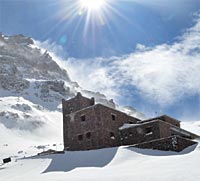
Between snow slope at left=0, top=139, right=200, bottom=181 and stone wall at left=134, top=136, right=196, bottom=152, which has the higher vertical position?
stone wall at left=134, top=136, right=196, bottom=152

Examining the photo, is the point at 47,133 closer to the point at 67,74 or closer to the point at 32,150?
the point at 32,150

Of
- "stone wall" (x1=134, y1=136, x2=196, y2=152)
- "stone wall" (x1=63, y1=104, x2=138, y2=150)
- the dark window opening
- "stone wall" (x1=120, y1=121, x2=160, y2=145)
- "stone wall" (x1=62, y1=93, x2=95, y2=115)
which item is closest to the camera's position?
"stone wall" (x1=134, y1=136, x2=196, y2=152)

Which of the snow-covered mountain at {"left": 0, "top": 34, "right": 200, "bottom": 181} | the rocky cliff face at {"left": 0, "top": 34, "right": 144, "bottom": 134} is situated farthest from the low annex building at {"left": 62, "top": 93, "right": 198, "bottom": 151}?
the rocky cliff face at {"left": 0, "top": 34, "right": 144, "bottom": 134}

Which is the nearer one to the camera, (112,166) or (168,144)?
(112,166)

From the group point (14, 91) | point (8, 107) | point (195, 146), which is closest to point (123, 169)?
point (195, 146)

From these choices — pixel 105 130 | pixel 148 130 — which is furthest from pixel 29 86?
pixel 148 130

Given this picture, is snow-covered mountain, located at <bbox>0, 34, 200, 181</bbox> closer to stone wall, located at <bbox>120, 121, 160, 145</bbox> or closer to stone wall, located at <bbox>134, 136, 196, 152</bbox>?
stone wall, located at <bbox>134, 136, 196, 152</bbox>

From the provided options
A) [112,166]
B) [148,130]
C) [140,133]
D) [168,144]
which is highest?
[148,130]

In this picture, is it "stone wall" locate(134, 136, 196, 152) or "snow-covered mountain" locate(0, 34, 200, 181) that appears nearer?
"snow-covered mountain" locate(0, 34, 200, 181)

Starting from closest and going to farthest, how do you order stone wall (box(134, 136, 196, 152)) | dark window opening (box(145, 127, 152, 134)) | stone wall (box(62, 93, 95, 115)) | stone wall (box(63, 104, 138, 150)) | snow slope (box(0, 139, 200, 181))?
1. snow slope (box(0, 139, 200, 181))
2. stone wall (box(134, 136, 196, 152))
3. stone wall (box(63, 104, 138, 150))
4. dark window opening (box(145, 127, 152, 134))
5. stone wall (box(62, 93, 95, 115))

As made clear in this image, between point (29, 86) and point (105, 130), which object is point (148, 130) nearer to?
point (105, 130)

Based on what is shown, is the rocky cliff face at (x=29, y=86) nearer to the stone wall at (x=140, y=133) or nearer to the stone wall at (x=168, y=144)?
the stone wall at (x=140, y=133)

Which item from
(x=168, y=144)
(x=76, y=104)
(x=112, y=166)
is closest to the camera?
(x=112, y=166)

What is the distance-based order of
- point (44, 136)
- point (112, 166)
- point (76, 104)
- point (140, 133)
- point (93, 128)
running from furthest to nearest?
point (44, 136) < point (76, 104) < point (140, 133) < point (93, 128) < point (112, 166)
